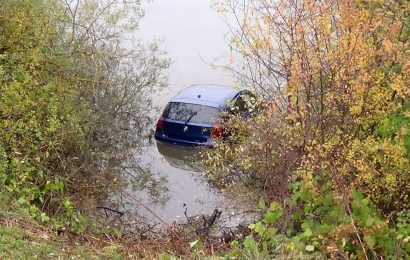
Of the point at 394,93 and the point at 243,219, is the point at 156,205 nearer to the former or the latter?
the point at 243,219

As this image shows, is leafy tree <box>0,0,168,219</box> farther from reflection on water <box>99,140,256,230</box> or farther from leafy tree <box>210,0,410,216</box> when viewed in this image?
leafy tree <box>210,0,410,216</box>

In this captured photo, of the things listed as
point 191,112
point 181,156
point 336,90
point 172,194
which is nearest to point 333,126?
point 336,90

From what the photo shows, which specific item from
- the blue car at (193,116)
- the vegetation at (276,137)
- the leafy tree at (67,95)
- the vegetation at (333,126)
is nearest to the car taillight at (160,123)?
the blue car at (193,116)

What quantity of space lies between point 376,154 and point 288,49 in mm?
2138

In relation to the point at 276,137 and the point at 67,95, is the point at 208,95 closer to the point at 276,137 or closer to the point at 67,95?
the point at 67,95

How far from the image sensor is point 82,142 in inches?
430

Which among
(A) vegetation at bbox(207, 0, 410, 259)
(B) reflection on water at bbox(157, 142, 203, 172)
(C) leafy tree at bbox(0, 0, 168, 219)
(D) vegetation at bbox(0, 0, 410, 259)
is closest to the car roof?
(C) leafy tree at bbox(0, 0, 168, 219)

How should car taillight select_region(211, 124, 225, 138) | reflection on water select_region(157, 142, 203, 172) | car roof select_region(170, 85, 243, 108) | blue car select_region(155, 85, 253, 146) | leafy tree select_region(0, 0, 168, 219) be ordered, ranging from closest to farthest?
leafy tree select_region(0, 0, 168, 219) < car taillight select_region(211, 124, 225, 138) < blue car select_region(155, 85, 253, 146) < car roof select_region(170, 85, 243, 108) < reflection on water select_region(157, 142, 203, 172)

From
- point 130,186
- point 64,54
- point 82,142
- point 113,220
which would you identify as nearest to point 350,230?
point 113,220

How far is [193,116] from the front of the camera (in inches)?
565

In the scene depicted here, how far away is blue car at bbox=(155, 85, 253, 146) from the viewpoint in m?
14.1

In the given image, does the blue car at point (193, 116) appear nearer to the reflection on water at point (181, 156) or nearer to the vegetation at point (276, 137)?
the reflection on water at point (181, 156)

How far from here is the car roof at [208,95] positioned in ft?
47.2

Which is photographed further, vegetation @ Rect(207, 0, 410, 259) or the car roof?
the car roof
